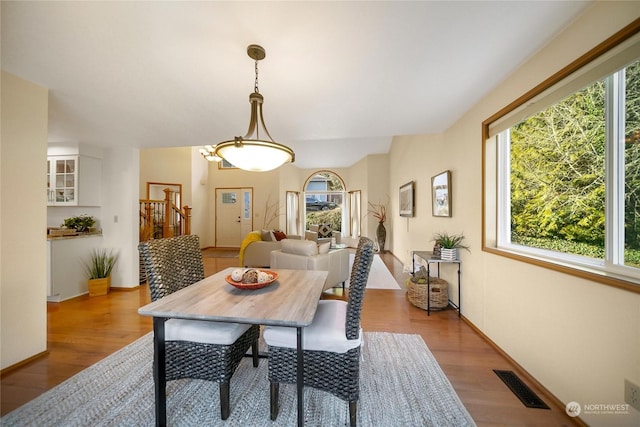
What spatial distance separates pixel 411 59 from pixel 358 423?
234cm

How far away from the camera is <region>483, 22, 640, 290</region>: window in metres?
1.20

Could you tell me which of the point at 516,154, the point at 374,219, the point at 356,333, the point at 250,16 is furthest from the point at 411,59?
the point at 374,219

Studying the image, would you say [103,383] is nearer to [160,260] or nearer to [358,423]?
[160,260]

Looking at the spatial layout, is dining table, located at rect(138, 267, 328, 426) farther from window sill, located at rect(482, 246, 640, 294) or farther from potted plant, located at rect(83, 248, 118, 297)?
potted plant, located at rect(83, 248, 118, 297)

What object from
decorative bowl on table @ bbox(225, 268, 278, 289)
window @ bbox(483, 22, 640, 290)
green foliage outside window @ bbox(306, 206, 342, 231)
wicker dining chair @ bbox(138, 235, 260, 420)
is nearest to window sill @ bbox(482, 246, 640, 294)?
window @ bbox(483, 22, 640, 290)

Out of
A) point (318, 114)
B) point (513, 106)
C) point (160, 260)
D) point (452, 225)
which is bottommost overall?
point (160, 260)

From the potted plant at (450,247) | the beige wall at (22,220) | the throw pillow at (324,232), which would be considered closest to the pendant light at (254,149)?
the beige wall at (22,220)

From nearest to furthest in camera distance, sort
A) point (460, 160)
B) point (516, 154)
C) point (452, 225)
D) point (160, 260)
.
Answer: point (160, 260) → point (516, 154) → point (460, 160) → point (452, 225)

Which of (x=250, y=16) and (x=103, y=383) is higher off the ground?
(x=250, y=16)

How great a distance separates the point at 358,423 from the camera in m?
1.38

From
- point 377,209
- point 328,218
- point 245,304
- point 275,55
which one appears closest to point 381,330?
point 245,304

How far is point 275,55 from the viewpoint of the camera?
5.39 feet

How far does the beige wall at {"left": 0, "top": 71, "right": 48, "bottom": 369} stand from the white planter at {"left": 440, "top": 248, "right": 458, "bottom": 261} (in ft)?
12.8

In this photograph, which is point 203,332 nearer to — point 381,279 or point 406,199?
point 381,279
